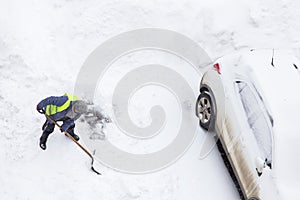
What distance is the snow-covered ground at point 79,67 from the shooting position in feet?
19.2

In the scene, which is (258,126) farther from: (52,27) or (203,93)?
(52,27)

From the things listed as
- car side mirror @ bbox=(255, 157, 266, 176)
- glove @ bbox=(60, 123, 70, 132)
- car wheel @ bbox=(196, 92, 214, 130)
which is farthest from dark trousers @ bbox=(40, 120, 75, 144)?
→ car side mirror @ bbox=(255, 157, 266, 176)

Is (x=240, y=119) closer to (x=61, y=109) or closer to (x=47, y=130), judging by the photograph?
(x=61, y=109)

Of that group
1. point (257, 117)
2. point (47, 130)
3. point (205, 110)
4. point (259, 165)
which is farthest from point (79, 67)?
point (259, 165)

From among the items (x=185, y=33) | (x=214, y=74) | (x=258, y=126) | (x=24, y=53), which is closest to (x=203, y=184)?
(x=258, y=126)

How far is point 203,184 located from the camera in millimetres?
6348

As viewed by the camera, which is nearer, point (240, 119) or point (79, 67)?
point (240, 119)

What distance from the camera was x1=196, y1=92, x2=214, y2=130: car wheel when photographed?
669 cm

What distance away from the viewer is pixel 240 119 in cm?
593

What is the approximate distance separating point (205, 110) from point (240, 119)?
3.27 ft

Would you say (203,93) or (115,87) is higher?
(203,93)

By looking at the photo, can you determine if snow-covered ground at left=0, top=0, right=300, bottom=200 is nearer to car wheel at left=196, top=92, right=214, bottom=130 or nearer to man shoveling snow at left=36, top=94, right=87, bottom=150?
car wheel at left=196, top=92, right=214, bottom=130

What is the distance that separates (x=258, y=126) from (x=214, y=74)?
1.44 meters

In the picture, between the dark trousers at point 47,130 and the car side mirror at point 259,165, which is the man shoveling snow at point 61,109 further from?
the car side mirror at point 259,165
